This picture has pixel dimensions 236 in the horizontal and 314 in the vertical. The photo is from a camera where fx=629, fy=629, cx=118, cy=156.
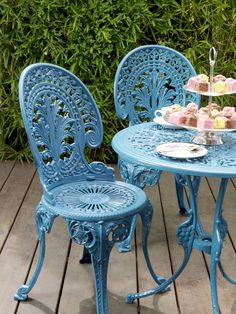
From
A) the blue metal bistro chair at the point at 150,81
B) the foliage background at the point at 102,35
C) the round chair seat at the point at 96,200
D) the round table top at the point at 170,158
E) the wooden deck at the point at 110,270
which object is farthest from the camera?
the foliage background at the point at 102,35

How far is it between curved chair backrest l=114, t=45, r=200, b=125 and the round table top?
0.53 m

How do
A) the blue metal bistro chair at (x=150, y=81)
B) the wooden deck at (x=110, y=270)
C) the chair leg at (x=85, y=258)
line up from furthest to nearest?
the blue metal bistro chair at (x=150, y=81), the chair leg at (x=85, y=258), the wooden deck at (x=110, y=270)

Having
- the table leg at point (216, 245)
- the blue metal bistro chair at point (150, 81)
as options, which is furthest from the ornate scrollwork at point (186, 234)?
the blue metal bistro chair at point (150, 81)

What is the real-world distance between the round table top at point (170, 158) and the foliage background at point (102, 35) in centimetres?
182

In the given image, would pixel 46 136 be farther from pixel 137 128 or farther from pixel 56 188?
pixel 137 128

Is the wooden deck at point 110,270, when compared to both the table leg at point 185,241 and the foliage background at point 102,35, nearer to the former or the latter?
the table leg at point 185,241

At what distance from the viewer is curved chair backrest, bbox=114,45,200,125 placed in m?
3.55

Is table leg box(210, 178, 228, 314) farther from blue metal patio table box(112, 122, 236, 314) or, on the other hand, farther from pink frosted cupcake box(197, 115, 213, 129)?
pink frosted cupcake box(197, 115, 213, 129)

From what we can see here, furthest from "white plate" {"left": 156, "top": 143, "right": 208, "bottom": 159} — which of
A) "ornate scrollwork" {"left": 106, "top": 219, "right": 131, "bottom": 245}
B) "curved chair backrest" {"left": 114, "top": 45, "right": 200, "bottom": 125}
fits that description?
"curved chair backrest" {"left": 114, "top": 45, "right": 200, "bottom": 125}

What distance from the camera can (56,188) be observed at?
2.80 metres

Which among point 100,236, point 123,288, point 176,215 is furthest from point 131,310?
point 176,215

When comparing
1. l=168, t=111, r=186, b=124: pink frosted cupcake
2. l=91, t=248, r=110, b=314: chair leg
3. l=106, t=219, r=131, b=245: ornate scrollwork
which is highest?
l=168, t=111, r=186, b=124: pink frosted cupcake

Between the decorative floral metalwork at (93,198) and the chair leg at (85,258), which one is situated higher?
the decorative floral metalwork at (93,198)

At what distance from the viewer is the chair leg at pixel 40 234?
2.64 meters
